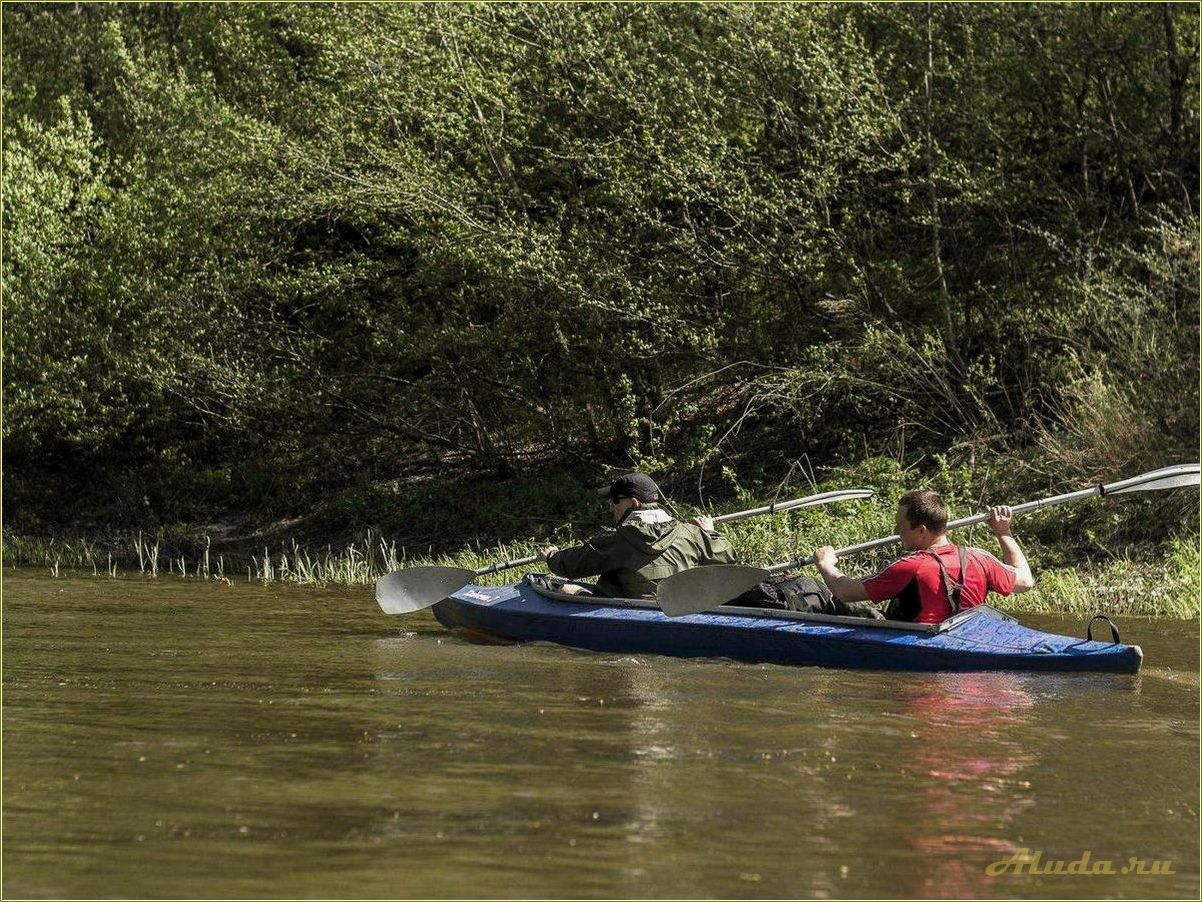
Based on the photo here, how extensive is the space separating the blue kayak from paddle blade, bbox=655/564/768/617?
0.09 metres

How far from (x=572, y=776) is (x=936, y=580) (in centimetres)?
351

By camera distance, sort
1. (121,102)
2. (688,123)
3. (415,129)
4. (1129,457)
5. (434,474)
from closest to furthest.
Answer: (1129,457) → (688,123) → (415,129) → (434,474) → (121,102)

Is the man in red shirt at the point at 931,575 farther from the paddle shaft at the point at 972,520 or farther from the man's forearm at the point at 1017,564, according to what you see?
the paddle shaft at the point at 972,520

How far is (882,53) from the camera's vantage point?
54.4ft

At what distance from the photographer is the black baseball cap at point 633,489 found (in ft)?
33.1

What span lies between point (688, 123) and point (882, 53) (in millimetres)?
2041

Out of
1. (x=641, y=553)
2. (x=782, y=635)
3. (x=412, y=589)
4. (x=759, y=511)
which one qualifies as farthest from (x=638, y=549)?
(x=412, y=589)

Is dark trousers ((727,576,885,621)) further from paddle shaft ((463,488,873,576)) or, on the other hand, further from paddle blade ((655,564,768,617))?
paddle shaft ((463,488,873,576))

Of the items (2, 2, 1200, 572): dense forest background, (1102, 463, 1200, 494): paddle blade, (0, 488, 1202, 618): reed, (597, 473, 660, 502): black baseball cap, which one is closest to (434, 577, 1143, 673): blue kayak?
(597, 473, 660, 502): black baseball cap

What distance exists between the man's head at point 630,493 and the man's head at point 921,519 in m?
1.87

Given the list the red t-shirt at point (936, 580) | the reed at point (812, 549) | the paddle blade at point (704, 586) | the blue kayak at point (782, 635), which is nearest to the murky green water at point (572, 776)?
the blue kayak at point (782, 635)

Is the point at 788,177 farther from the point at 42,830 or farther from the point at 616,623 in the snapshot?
the point at 42,830

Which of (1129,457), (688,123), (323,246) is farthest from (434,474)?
(1129,457)

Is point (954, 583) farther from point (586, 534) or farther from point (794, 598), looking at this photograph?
point (586, 534)
